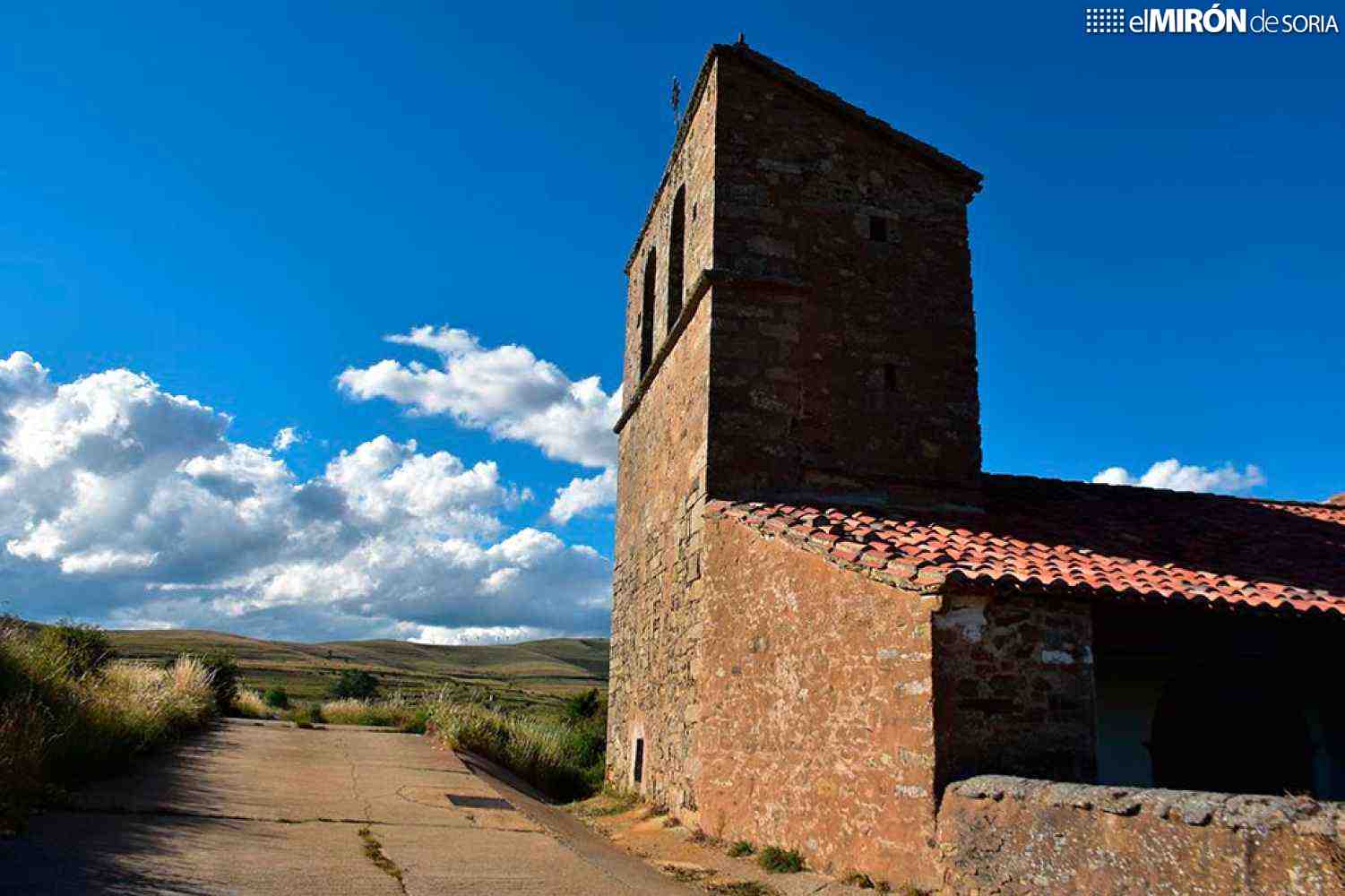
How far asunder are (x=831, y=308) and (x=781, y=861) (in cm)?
613

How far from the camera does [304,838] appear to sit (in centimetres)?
665

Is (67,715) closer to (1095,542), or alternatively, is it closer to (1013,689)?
(1013,689)

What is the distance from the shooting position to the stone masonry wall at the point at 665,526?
10.6m

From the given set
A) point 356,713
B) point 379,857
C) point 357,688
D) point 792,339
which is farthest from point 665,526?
point 357,688

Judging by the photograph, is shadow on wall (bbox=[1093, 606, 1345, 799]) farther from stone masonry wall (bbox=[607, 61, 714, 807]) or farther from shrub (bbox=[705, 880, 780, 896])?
stone masonry wall (bbox=[607, 61, 714, 807])

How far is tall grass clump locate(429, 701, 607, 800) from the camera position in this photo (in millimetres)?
14656

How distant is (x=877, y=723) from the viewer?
24.2 feet

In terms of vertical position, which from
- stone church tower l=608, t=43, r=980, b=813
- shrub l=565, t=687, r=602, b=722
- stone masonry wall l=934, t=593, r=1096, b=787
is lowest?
shrub l=565, t=687, r=602, b=722

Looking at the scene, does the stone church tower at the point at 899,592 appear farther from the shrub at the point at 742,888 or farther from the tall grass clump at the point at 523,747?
the tall grass clump at the point at 523,747

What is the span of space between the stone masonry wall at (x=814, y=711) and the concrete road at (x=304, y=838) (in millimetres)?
1242

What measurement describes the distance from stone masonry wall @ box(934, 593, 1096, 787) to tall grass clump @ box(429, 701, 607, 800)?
28.4ft

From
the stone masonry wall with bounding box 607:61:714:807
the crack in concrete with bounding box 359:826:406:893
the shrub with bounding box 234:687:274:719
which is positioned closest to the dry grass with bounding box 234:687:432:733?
the shrub with bounding box 234:687:274:719

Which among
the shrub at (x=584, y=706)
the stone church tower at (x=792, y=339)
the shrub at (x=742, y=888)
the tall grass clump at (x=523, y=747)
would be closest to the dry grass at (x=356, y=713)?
the tall grass clump at (x=523, y=747)

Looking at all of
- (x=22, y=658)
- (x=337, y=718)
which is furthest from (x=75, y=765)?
(x=337, y=718)
